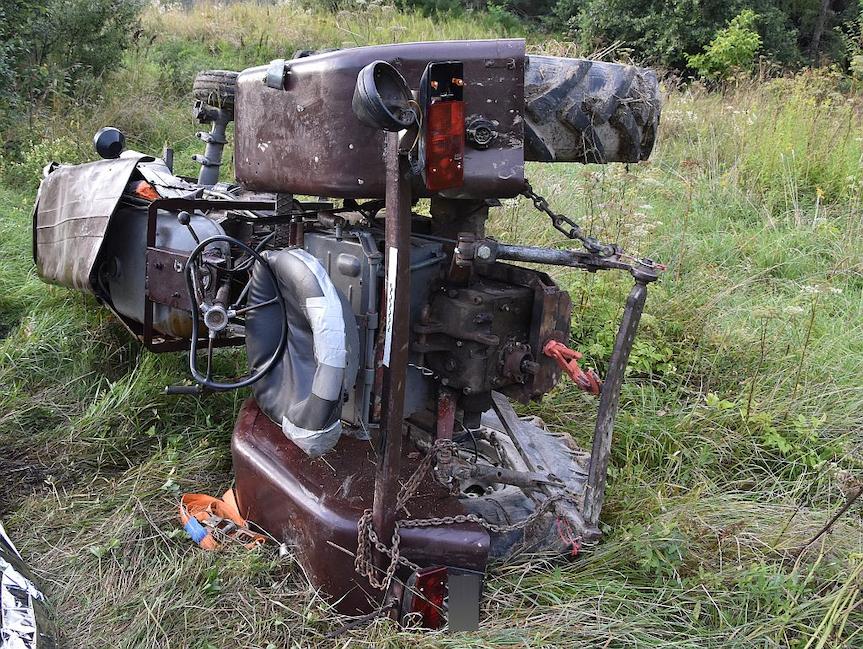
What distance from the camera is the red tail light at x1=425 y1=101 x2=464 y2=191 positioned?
1631mm

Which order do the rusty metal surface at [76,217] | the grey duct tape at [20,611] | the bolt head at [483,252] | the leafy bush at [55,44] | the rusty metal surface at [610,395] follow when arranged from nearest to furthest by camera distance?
the grey duct tape at [20,611] → the bolt head at [483,252] → the rusty metal surface at [610,395] → the rusty metal surface at [76,217] → the leafy bush at [55,44]

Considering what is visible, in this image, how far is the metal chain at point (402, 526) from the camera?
1.92m

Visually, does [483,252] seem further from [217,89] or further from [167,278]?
[217,89]

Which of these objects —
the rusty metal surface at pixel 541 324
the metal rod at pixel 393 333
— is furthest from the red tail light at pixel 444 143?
the rusty metal surface at pixel 541 324

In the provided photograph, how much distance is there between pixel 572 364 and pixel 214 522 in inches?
50.4

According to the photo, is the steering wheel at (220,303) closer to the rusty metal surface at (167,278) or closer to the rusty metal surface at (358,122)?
the rusty metal surface at (167,278)

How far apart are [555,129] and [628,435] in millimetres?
1373

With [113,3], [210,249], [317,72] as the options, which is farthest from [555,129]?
[113,3]

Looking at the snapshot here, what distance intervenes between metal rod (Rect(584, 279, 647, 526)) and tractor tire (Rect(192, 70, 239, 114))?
7.04 ft

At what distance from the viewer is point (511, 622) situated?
201 cm

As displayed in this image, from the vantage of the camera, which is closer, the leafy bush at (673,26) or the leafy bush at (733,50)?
the leafy bush at (733,50)

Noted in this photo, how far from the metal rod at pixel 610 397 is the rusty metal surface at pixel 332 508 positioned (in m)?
0.36

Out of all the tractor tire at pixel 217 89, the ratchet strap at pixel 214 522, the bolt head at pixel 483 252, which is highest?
the tractor tire at pixel 217 89

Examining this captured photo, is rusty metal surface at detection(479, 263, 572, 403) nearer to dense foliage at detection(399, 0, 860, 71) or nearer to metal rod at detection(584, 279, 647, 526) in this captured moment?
metal rod at detection(584, 279, 647, 526)
